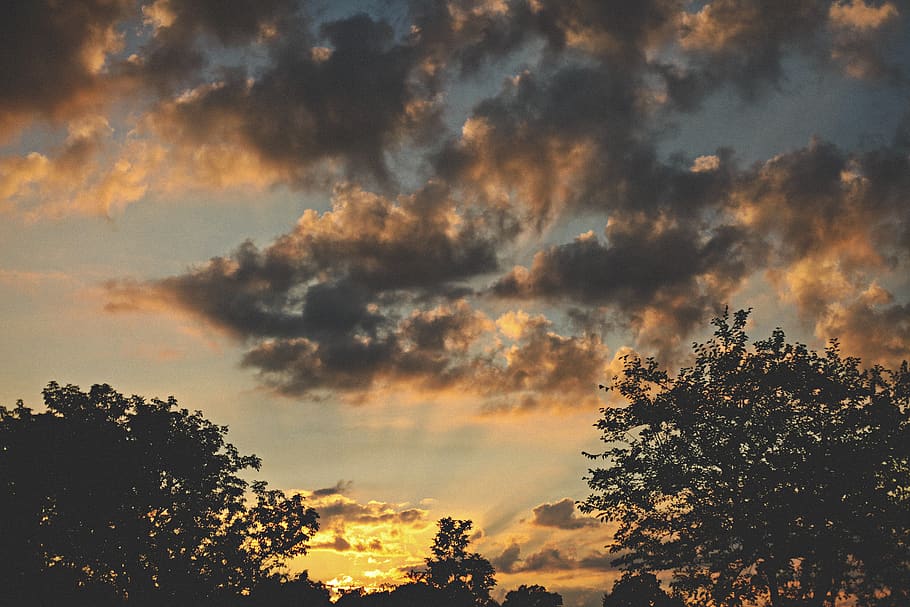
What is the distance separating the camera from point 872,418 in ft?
89.9

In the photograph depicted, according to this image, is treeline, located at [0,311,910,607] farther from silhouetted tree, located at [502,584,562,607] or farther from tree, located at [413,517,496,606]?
silhouetted tree, located at [502,584,562,607]

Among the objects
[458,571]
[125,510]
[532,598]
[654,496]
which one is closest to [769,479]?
[654,496]

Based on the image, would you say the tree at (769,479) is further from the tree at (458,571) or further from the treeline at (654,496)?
the tree at (458,571)

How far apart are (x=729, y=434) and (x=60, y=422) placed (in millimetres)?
34188

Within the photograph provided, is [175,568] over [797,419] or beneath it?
beneath

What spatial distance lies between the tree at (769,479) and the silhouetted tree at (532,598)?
106021 millimetres

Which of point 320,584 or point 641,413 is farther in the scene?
point 320,584

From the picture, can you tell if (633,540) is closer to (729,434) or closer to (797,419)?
(729,434)

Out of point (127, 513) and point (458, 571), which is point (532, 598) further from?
point (127, 513)

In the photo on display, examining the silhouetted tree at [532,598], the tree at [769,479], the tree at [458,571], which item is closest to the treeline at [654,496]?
the tree at [769,479]

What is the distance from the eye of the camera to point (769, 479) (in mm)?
27234

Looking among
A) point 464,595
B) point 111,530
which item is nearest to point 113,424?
point 111,530

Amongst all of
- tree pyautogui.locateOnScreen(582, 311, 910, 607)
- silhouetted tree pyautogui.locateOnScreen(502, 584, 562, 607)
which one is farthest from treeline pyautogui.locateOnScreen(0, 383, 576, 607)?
silhouetted tree pyautogui.locateOnScreen(502, 584, 562, 607)

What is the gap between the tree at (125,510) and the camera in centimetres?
3753
